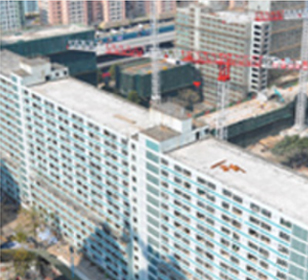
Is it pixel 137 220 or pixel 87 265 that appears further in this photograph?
pixel 87 265

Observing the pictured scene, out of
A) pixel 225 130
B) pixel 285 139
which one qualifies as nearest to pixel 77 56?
pixel 225 130

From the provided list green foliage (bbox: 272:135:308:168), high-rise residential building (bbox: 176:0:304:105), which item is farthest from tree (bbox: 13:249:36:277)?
high-rise residential building (bbox: 176:0:304:105)

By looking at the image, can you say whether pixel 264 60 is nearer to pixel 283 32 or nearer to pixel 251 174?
pixel 283 32

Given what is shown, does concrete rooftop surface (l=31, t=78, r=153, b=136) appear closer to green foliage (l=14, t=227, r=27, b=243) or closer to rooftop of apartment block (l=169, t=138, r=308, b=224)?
rooftop of apartment block (l=169, t=138, r=308, b=224)

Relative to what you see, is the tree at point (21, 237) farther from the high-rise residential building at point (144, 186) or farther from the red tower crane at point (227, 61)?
the red tower crane at point (227, 61)

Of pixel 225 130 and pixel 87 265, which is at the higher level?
pixel 225 130

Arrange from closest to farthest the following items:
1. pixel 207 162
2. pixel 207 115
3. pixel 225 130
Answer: pixel 207 162
pixel 225 130
pixel 207 115

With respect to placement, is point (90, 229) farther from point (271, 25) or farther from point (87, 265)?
point (271, 25)

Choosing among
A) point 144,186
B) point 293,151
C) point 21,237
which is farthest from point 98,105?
point 293,151
